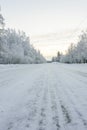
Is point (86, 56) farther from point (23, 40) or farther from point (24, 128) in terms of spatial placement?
point (24, 128)

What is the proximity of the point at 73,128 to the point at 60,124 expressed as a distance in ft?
1.12

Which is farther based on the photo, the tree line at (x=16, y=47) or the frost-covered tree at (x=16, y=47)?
the frost-covered tree at (x=16, y=47)

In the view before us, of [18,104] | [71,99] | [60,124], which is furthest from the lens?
[71,99]

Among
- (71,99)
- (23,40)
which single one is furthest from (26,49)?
(71,99)

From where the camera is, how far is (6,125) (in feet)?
14.5

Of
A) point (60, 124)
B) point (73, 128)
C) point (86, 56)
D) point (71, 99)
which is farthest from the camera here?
point (86, 56)

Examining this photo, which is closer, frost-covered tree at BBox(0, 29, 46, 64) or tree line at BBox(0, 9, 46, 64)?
tree line at BBox(0, 9, 46, 64)

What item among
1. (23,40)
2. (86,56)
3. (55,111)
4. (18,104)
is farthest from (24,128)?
(23,40)

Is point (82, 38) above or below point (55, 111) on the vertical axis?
above

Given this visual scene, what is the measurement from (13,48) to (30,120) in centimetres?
7482

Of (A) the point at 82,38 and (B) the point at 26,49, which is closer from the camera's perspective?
(A) the point at 82,38

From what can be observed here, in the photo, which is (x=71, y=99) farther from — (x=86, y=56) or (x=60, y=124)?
(x=86, y=56)

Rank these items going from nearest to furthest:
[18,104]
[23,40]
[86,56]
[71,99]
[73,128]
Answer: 1. [73,128]
2. [18,104]
3. [71,99]
4. [86,56]
5. [23,40]

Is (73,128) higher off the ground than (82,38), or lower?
lower
